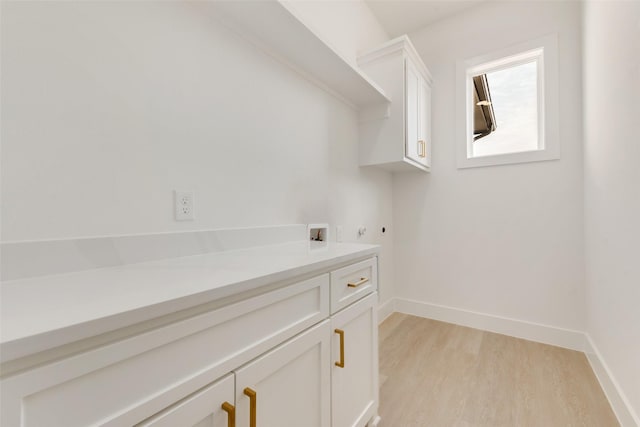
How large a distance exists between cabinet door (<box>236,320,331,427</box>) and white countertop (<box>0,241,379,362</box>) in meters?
0.22

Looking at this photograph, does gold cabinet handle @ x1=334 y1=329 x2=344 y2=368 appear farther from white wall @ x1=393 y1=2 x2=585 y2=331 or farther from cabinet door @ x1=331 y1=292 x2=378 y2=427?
white wall @ x1=393 y1=2 x2=585 y2=331

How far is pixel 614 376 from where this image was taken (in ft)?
4.65

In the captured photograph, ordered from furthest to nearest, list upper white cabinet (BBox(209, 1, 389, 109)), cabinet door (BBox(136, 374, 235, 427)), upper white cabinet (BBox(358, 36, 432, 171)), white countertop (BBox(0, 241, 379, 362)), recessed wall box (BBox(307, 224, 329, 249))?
upper white cabinet (BBox(358, 36, 432, 171)) → recessed wall box (BBox(307, 224, 329, 249)) → upper white cabinet (BBox(209, 1, 389, 109)) → cabinet door (BBox(136, 374, 235, 427)) → white countertop (BBox(0, 241, 379, 362))

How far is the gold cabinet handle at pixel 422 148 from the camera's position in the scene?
2281mm

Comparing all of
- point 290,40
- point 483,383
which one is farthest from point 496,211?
point 290,40

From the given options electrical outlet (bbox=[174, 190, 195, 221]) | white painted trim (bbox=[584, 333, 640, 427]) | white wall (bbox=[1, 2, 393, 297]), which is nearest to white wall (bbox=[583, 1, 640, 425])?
white painted trim (bbox=[584, 333, 640, 427])

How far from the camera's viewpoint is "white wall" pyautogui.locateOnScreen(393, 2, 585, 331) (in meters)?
2.06

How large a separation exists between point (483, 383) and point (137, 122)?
2.17 m

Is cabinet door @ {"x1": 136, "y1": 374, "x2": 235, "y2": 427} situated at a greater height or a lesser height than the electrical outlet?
lesser

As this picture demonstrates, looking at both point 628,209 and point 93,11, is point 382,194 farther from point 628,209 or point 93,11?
point 93,11

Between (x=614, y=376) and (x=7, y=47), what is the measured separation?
2.74m

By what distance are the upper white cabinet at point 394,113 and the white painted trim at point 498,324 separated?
1383 millimetres

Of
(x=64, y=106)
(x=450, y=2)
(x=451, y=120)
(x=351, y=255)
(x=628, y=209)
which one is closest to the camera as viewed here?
(x=64, y=106)

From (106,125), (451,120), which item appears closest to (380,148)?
(451,120)
